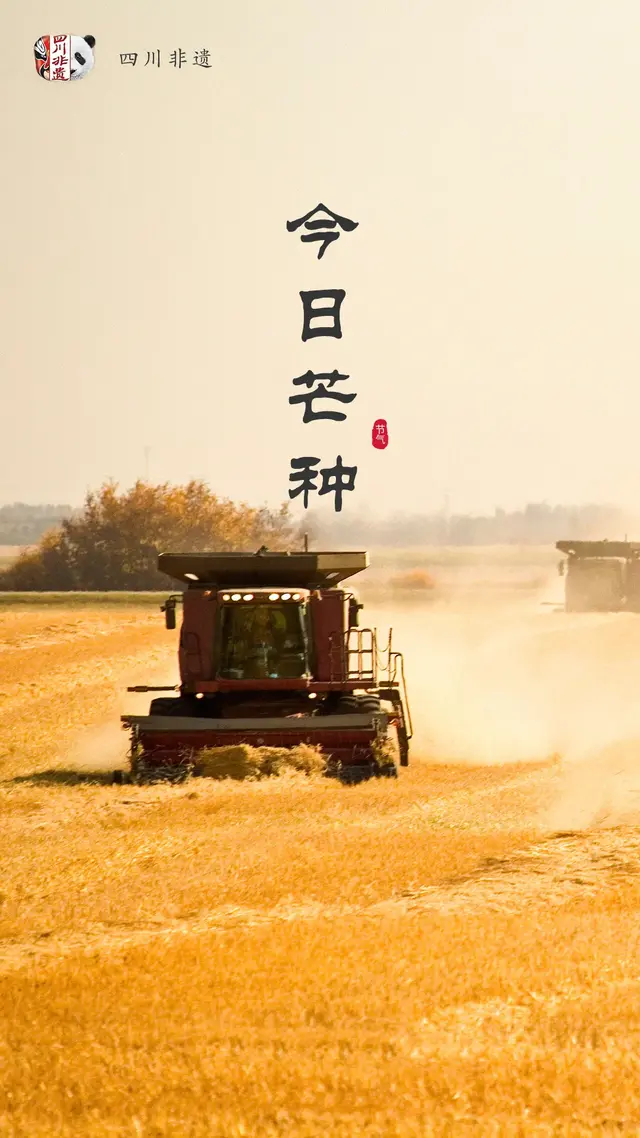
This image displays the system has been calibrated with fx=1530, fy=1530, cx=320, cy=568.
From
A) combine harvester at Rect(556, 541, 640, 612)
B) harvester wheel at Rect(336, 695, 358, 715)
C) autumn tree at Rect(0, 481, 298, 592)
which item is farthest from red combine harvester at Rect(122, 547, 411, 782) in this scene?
autumn tree at Rect(0, 481, 298, 592)

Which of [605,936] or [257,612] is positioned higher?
[257,612]

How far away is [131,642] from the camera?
46250 mm

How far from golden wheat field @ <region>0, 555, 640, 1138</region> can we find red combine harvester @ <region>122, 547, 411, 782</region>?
0.83 meters

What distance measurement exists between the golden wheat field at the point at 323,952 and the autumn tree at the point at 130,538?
6687 centimetres

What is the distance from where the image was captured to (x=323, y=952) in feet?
32.1

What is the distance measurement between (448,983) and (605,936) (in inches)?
62.8

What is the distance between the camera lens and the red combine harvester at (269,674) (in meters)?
18.4

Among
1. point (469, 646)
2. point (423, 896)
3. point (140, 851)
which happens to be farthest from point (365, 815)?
point (469, 646)

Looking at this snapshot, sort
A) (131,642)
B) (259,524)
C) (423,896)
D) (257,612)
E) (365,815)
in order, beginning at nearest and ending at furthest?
(423,896) < (365,815) < (257,612) < (131,642) < (259,524)

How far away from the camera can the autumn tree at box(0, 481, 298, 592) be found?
87.8 m

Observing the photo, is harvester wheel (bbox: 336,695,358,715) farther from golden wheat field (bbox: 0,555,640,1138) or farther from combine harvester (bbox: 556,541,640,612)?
combine harvester (bbox: 556,541,640,612)

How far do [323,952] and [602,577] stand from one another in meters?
42.1

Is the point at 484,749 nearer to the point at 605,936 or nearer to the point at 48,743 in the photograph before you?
the point at 48,743

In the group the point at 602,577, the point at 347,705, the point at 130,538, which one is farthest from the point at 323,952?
the point at 130,538
